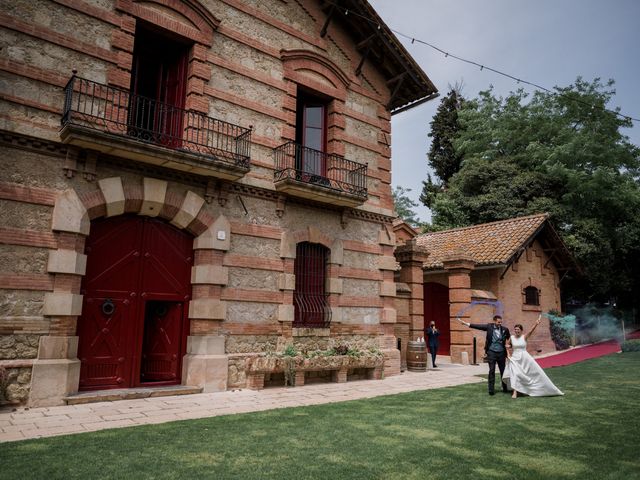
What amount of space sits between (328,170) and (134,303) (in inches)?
240

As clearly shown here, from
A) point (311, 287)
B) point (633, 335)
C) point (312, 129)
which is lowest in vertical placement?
point (633, 335)

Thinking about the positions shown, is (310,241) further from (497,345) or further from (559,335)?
(559,335)

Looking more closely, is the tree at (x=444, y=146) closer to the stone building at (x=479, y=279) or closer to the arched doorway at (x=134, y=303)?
the stone building at (x=479, y=279)

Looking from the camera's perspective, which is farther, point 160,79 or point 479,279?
point 479,279

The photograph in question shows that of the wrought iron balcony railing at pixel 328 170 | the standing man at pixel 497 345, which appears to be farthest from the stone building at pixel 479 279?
the standing man at pixel 497 345

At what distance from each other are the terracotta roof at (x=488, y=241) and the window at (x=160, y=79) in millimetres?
11768

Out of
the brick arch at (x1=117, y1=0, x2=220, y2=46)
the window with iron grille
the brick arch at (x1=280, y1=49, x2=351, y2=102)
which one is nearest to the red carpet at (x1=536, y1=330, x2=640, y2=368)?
the window with iron grille

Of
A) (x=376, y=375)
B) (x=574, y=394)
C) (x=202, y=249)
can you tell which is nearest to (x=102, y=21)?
(x=202, y=249)

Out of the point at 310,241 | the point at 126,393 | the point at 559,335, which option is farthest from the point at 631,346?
the point at 126,393

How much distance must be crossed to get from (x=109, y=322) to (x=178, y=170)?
3363 mm

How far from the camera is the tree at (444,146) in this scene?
36656 mm

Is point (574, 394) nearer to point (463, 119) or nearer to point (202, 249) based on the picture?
point (202, 249)

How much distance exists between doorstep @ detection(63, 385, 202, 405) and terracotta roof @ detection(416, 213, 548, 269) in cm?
1193

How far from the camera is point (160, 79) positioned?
424 inches
